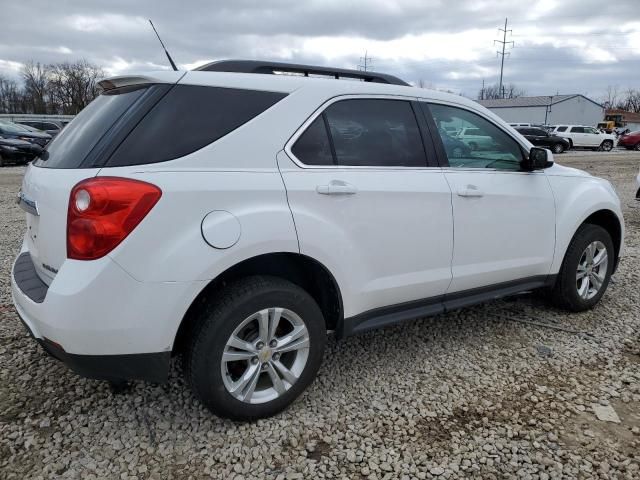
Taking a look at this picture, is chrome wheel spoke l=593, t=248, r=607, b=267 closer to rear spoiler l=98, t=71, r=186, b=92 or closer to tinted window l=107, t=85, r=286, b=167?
tinted window l=107, t=85, r=286, b=167

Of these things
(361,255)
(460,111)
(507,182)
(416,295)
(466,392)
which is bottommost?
(466,392)

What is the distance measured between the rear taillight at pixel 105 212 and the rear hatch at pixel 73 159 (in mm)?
88

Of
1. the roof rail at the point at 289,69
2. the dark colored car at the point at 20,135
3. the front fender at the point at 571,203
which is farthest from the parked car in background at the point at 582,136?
the roof rail at the point at 289,69

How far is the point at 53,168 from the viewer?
2617mm

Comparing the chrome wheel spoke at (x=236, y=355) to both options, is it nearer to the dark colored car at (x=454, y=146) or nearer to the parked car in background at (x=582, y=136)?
the dark colored car at (x=454, y=146)

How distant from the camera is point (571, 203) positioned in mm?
4027

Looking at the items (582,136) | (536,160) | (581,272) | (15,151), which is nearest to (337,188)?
(536,160)

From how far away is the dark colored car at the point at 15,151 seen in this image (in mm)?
17391

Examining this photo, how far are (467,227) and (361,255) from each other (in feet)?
2.80

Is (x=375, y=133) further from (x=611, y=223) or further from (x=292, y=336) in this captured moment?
(x=611, y=223)

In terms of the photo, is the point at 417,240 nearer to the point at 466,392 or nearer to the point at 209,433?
the point at 466,392

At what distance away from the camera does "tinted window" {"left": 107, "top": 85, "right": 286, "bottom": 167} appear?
2395 millimetres

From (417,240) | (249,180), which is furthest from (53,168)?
(417,240)

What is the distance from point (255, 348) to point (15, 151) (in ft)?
59.5
